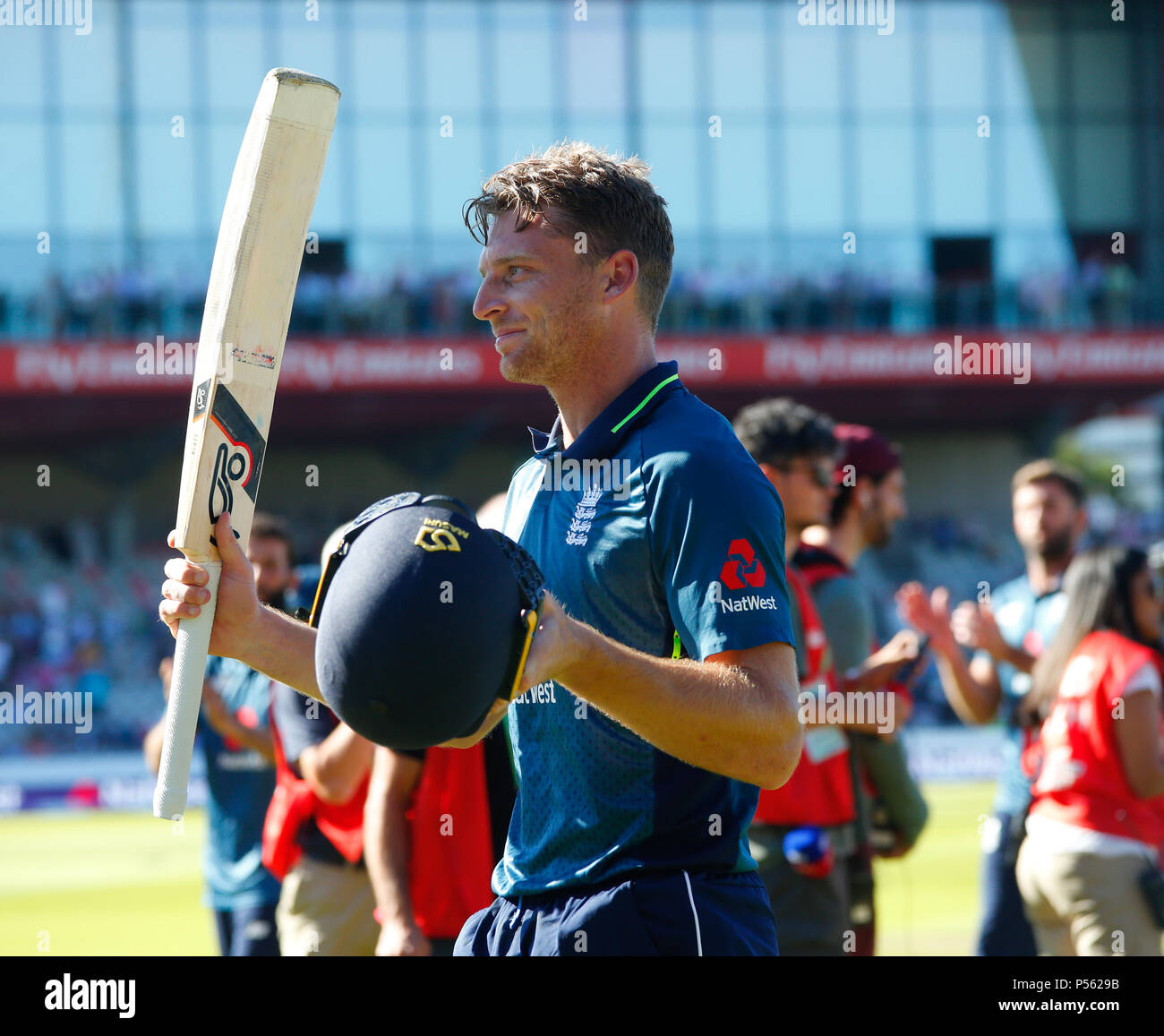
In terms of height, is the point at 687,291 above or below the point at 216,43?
below

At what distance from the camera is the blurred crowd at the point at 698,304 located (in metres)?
26.8

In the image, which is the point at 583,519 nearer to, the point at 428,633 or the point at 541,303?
the point at 541,303

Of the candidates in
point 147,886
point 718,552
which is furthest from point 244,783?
point 147,886

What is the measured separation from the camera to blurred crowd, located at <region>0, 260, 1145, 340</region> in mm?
26828

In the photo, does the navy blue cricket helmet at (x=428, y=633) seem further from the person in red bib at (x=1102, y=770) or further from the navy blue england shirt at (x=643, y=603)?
the person in red bib at (x=1102, y=770)

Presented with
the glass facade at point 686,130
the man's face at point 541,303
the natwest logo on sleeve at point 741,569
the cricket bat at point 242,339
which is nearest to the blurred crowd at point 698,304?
the glass facade at point 686,130

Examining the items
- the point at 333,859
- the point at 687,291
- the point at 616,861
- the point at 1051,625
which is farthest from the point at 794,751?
the point at 687,291

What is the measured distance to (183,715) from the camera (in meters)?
2.69

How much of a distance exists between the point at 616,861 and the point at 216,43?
32685mm

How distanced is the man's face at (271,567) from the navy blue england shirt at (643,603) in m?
3.46

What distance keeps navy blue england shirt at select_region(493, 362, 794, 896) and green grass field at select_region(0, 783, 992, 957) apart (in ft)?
19.4

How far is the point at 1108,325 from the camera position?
29.8 metres

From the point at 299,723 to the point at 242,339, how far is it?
99.0 inches
